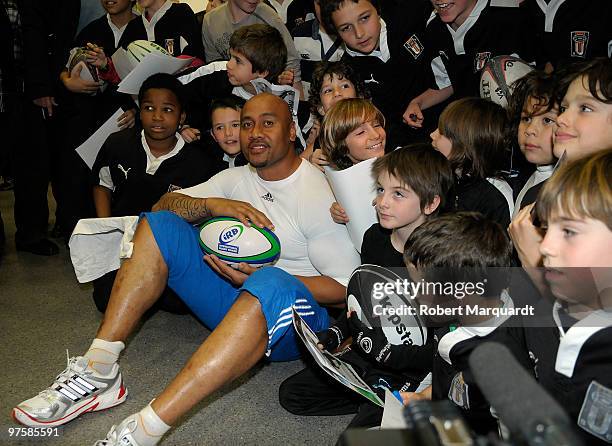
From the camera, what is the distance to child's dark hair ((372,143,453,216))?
A: 1977mm

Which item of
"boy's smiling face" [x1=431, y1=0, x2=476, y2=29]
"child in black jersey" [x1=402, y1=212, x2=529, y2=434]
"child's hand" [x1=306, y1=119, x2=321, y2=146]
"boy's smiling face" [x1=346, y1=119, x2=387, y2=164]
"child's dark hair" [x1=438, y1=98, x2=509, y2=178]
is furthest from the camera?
"child's hand" [x1=306, y1=119, x2=321, y2=146]

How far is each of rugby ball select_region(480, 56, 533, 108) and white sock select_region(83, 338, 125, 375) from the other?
1561mm

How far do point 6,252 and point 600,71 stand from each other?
3.16 meters

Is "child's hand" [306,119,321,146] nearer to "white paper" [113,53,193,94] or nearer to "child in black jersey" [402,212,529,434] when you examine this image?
"white paper" [113,53,193,94]

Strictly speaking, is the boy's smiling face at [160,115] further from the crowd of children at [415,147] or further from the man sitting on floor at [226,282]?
the man sitting on floor at [226,282]

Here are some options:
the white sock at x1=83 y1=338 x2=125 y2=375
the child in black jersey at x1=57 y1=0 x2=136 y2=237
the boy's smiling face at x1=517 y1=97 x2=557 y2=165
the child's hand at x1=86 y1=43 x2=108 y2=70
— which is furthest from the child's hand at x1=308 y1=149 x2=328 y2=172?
the child's hand at x1=86 y1=43 x2=108 y2=70

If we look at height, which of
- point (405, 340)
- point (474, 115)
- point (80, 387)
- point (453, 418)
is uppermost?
point (453, 418)

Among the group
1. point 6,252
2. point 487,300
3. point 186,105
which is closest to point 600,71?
point 487,300

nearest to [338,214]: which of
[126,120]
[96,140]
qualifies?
[126,120]

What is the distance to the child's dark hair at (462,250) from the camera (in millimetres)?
1666

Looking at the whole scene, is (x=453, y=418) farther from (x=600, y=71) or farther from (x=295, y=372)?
(x=295, y=372)

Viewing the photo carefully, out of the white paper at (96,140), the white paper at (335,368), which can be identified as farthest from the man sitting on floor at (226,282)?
the white paper at (96,140)

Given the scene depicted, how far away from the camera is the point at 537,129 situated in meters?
2.06

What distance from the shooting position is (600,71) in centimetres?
185
